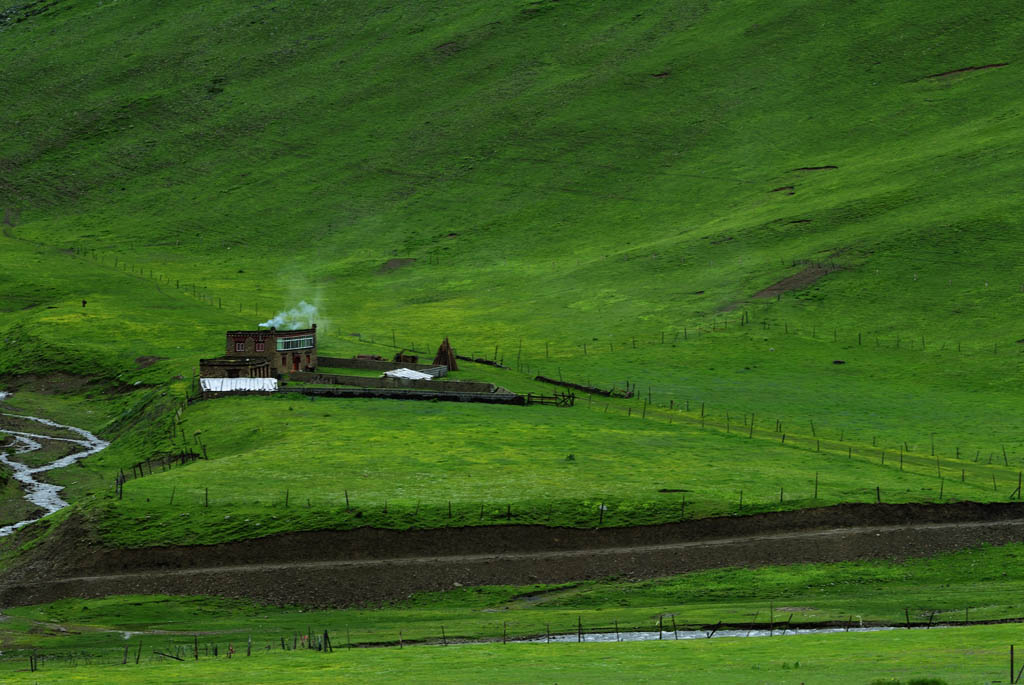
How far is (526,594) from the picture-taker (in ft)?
261

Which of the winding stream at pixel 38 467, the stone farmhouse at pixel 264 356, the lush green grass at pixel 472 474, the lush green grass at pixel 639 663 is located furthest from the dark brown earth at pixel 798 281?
the lush green grass at pixel 639 663

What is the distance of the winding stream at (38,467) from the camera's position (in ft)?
337

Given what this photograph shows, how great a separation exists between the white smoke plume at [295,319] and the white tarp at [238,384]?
19348 mm

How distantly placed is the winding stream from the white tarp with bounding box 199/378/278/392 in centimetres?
1008

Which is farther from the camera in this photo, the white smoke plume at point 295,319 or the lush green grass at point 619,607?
the white smoke plume at point 295,319

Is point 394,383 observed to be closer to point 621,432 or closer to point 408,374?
point 408,374

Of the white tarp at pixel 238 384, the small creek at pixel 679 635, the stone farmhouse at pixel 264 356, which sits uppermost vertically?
the stone farmhouse at pixel 264 356

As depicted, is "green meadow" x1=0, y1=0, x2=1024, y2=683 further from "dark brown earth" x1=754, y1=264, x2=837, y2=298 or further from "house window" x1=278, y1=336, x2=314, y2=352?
"house window" x1=278, y1=336, x2=314, y2=352

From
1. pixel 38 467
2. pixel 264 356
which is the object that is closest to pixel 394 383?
pixel 264 356

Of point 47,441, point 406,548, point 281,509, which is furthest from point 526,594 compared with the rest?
point 47,441

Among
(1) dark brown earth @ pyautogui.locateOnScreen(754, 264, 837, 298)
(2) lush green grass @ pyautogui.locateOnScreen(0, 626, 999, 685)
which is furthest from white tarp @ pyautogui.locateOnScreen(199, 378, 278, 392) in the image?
(1) dark brown earth @ pyautogui.locateOnScreen(754, 264, 837, 298)

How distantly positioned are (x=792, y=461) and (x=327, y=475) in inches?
1275

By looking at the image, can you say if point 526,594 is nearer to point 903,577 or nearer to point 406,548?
point 406,548

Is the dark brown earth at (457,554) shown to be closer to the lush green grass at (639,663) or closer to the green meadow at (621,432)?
the green meadow at (621,432)
